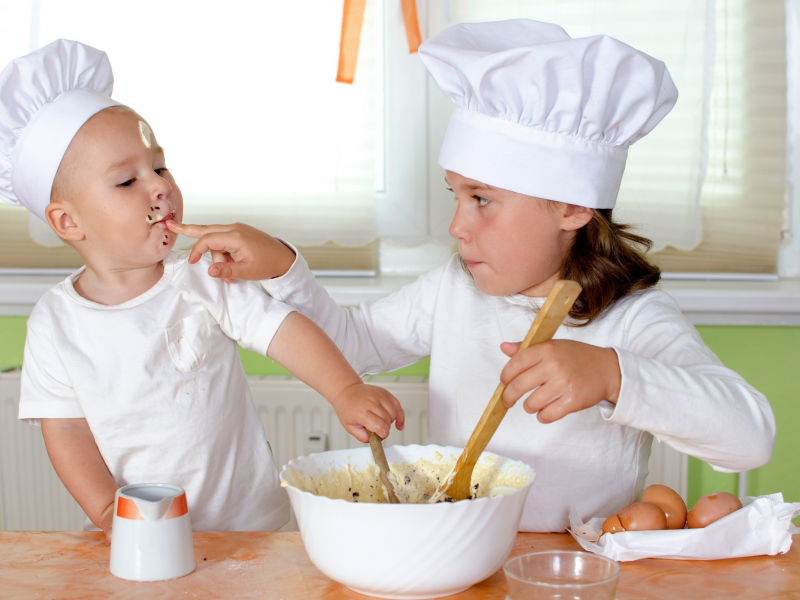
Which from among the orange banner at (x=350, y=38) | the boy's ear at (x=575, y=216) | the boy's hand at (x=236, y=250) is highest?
the orange banner at (x=350, y=38)

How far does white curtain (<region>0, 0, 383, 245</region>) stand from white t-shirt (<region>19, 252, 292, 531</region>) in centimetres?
80

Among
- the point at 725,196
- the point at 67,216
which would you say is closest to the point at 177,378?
the point at 67,216

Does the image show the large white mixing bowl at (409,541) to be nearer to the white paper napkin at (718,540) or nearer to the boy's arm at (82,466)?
the white paper napkin at (718,540)

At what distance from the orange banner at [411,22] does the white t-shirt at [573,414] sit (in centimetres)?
75

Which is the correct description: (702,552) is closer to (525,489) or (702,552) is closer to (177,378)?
(525,489)

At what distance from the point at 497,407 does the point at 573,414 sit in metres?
0.35

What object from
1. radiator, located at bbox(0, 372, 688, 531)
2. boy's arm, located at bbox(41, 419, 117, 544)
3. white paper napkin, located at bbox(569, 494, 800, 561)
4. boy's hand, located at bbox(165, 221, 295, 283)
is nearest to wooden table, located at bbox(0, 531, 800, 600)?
white paper napkin, located at bbox(569, 494, 800, 561)

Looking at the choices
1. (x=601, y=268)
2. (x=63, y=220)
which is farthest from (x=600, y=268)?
(x=63, y=220)

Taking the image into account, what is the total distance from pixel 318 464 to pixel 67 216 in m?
0.49

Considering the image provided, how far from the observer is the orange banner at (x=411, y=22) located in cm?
169

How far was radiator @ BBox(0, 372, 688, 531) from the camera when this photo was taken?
1645mm

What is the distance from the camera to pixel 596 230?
1006 mm

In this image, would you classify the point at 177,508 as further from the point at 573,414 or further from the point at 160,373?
the point at 573,414

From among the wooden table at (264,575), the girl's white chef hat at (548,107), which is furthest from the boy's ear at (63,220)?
the girl's white chef hat at (548,107)
